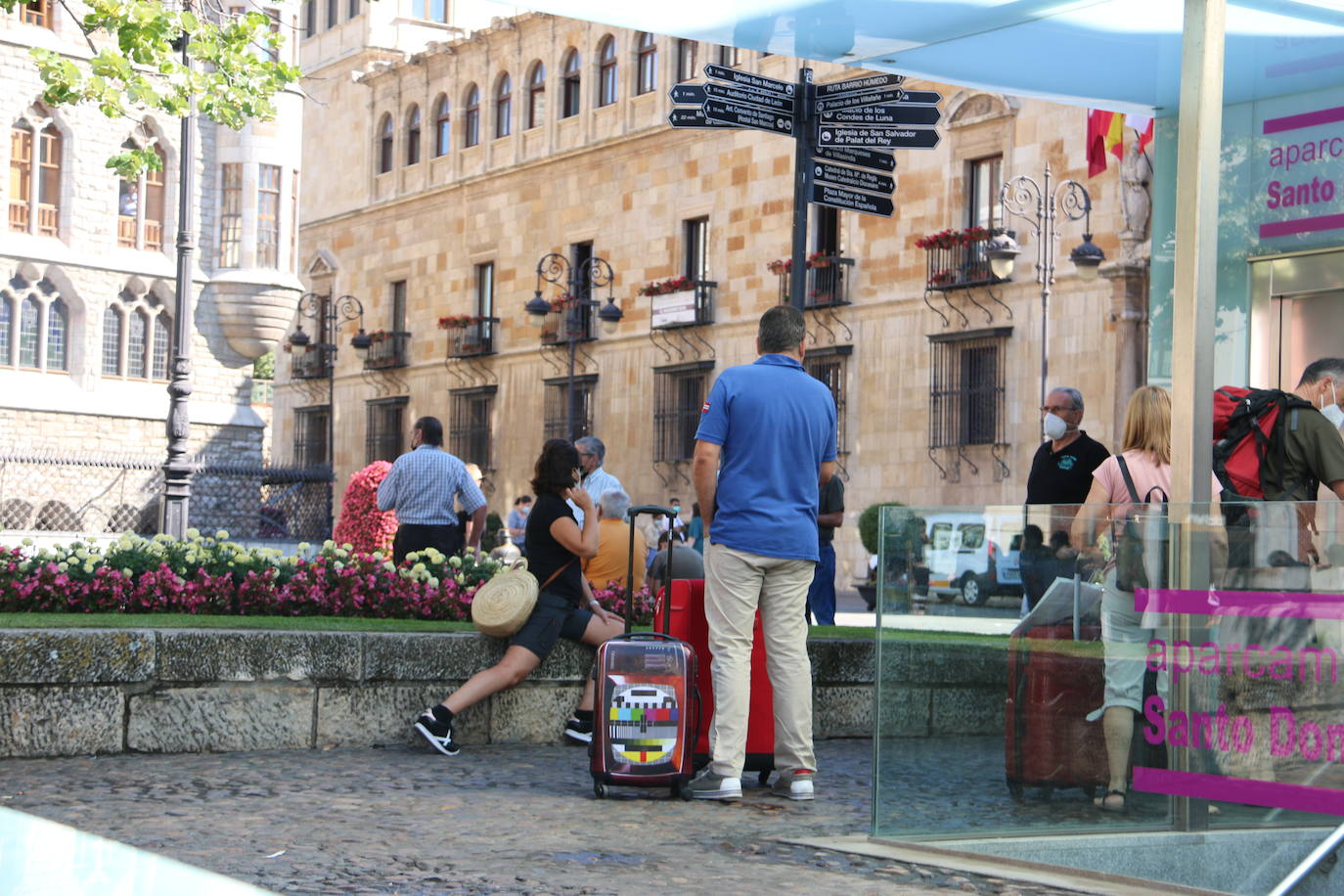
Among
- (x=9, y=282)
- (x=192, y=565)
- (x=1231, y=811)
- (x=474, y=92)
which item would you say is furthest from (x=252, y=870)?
(x=474, y=92)

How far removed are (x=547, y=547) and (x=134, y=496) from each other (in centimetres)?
2710

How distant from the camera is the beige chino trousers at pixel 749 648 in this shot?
22.7ft

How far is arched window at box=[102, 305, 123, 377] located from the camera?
36.5 meters

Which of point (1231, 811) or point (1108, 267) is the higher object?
point (1108, 267)

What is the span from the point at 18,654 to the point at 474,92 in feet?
126

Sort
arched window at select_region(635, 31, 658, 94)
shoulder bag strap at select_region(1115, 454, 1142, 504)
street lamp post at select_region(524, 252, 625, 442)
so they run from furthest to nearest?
arched window at select_region(635, 31, 658, 94) → street lamp post at select_region(524, 252, 625, 442) → shoulder bag strap at select_region(1115, 454, 1142, 504)

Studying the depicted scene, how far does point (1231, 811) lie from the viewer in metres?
4.96

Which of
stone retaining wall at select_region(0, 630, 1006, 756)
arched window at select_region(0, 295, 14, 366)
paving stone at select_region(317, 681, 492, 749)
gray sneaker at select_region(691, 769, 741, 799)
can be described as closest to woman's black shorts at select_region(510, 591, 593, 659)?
stone retaining wall at select_region(0, 630, 1006, 756)

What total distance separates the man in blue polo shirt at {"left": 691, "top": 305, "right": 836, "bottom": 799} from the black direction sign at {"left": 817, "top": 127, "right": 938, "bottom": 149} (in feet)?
7.12

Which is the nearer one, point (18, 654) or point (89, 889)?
point (89, 889)

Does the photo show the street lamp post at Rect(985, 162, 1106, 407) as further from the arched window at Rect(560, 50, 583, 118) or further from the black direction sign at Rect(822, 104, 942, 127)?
the black direction sign at Rect(822, 104, 942, 127)

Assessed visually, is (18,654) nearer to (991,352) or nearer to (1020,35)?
(1020,35)

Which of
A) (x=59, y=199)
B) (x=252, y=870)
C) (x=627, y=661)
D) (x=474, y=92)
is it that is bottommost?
(x=252, y=870)

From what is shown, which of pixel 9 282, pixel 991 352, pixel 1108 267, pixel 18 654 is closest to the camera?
pixel 18 654
